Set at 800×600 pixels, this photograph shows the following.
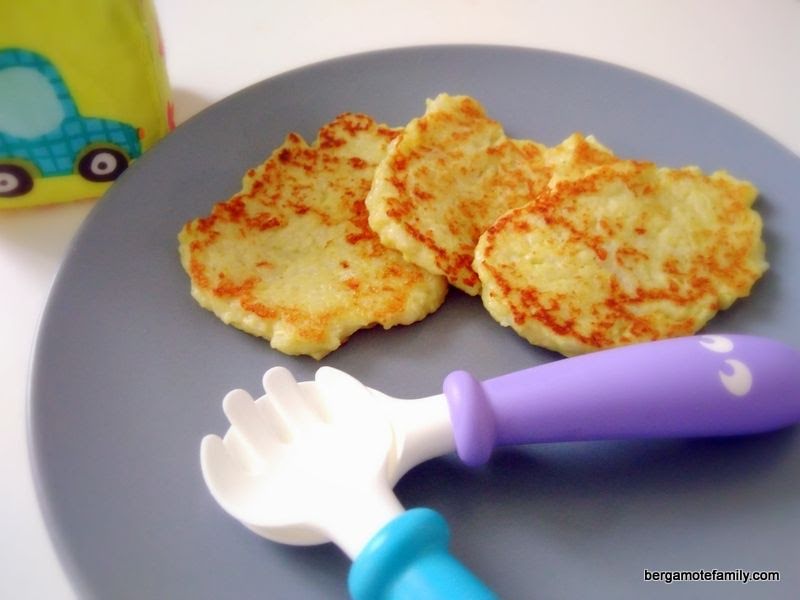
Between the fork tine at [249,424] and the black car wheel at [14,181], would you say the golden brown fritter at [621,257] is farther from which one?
the black car wheel at [14,181]

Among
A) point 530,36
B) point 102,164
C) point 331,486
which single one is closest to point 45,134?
point 102,164

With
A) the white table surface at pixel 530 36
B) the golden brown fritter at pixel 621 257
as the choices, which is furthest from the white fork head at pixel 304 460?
the white table surface at pixel 530 36

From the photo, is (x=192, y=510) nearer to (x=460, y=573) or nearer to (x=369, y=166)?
(x=460, y=573)

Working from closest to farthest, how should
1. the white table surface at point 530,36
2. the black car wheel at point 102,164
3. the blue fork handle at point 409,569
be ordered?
the blue fork handle at point 409,569, the black car wheel at point 102,164, the white table surface at point 530,36

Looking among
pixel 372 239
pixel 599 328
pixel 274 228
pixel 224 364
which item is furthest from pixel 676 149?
pixel 224 364

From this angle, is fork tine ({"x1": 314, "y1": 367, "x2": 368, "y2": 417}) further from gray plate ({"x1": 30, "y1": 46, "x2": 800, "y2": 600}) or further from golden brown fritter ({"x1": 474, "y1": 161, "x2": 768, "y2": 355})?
golden brown fritter ({"x1": 474, "y1": 161, "x2": 768, "y2": 355})

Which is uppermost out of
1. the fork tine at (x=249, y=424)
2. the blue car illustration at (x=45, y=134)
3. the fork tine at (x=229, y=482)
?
the blue car illustration at (x=45, y=134)
